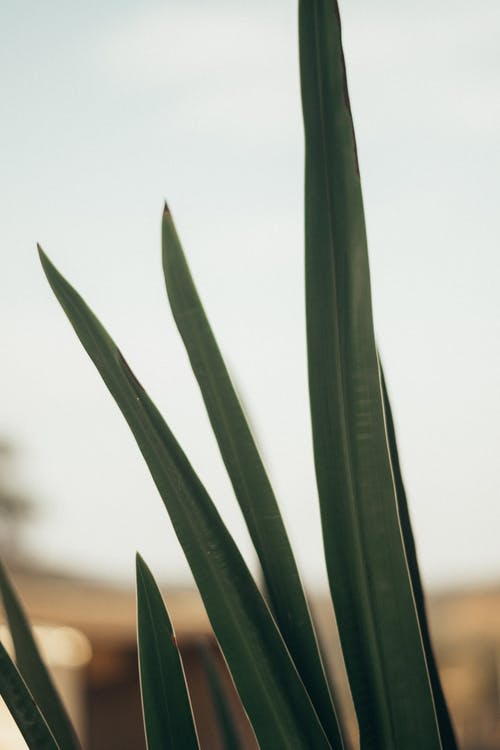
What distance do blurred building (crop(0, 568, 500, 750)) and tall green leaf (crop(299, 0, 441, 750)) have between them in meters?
2.61

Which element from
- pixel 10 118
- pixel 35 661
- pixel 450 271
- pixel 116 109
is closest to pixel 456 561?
pixel 450 271

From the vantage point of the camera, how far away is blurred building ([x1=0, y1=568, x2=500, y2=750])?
9.86 feet

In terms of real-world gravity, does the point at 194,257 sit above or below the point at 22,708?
above

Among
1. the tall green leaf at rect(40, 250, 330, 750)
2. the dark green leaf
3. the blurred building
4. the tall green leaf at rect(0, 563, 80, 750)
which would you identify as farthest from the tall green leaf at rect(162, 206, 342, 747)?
the blurred building

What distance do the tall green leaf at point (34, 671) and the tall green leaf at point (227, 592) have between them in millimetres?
116

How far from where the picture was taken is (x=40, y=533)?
3410mm

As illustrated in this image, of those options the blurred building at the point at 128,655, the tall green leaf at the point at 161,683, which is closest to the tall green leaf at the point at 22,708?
the tall green leaf at the point at 161,683

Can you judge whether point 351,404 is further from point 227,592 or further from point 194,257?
point 194,257

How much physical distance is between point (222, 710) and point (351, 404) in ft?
1.24

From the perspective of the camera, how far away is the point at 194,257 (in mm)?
3824

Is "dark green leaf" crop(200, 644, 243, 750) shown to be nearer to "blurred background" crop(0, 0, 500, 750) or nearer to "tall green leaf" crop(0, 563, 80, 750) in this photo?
"tall green leaf" crop(0, 563, 80, 750)

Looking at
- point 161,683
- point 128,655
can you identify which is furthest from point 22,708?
point 128,655

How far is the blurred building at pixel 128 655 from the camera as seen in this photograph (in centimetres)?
301

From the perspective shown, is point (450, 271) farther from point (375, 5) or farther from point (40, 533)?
point (40, 533)
